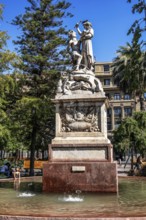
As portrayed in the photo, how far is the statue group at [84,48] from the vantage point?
13250mm

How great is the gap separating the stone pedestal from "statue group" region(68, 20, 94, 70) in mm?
726

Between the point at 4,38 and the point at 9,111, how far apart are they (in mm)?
7804

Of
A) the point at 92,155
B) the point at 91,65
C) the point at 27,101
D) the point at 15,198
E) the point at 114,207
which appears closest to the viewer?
the point at 114,207

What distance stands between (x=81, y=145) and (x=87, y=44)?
13.6ft

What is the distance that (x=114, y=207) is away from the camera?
7992mm

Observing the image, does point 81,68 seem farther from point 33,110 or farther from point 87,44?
point 33,110

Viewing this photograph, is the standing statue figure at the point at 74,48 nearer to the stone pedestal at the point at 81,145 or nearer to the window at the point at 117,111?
the stone pedestal at the point at 81,145

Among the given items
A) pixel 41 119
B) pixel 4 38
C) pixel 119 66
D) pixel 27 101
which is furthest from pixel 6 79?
pixel 119 66

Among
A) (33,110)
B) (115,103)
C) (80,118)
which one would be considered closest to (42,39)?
(33,110)

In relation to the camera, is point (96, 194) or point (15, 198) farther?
point (96, 194)

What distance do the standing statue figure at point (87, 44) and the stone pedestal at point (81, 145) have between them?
2.65 feet

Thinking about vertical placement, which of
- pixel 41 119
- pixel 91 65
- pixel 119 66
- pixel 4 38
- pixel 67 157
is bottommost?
pixel 67 157

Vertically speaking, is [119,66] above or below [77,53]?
above

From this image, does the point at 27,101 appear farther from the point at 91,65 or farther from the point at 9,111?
the point at 91,65
